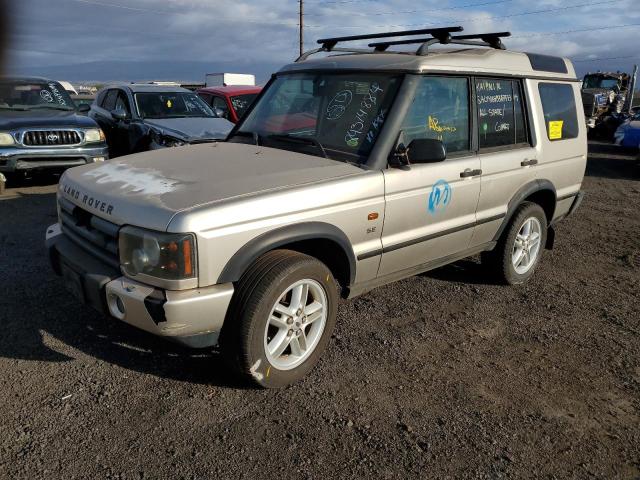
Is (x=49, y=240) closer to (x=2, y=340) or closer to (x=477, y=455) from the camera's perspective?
(x=2, y=340)

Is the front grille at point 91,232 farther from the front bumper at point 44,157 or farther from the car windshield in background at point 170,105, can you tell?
the car windshield in background at point 170,105

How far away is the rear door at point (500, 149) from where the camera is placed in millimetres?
4227

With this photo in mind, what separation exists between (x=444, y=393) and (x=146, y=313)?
1779 mm

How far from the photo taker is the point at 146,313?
108 inches

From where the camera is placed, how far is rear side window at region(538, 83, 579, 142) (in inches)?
191

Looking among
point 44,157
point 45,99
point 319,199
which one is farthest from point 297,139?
point 45,99

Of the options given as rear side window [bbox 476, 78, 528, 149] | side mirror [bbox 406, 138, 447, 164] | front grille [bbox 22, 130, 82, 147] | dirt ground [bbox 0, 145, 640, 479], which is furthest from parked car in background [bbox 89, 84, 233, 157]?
side mirror [bbox 406, 138, 447, 164]

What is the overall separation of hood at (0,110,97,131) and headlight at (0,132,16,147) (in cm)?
10

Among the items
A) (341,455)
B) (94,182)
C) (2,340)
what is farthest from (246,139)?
(341,455)

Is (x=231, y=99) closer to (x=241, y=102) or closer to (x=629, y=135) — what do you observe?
(x=241, y=102)

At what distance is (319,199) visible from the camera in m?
3.16

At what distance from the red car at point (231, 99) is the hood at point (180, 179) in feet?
24.2

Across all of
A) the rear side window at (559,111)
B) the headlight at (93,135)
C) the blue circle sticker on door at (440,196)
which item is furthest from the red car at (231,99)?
the blue circle sticker on door at (440,196)

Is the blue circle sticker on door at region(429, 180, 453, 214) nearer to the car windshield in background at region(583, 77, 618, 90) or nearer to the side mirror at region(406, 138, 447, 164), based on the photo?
the side mirror at region(406, 138, 447, 164)
